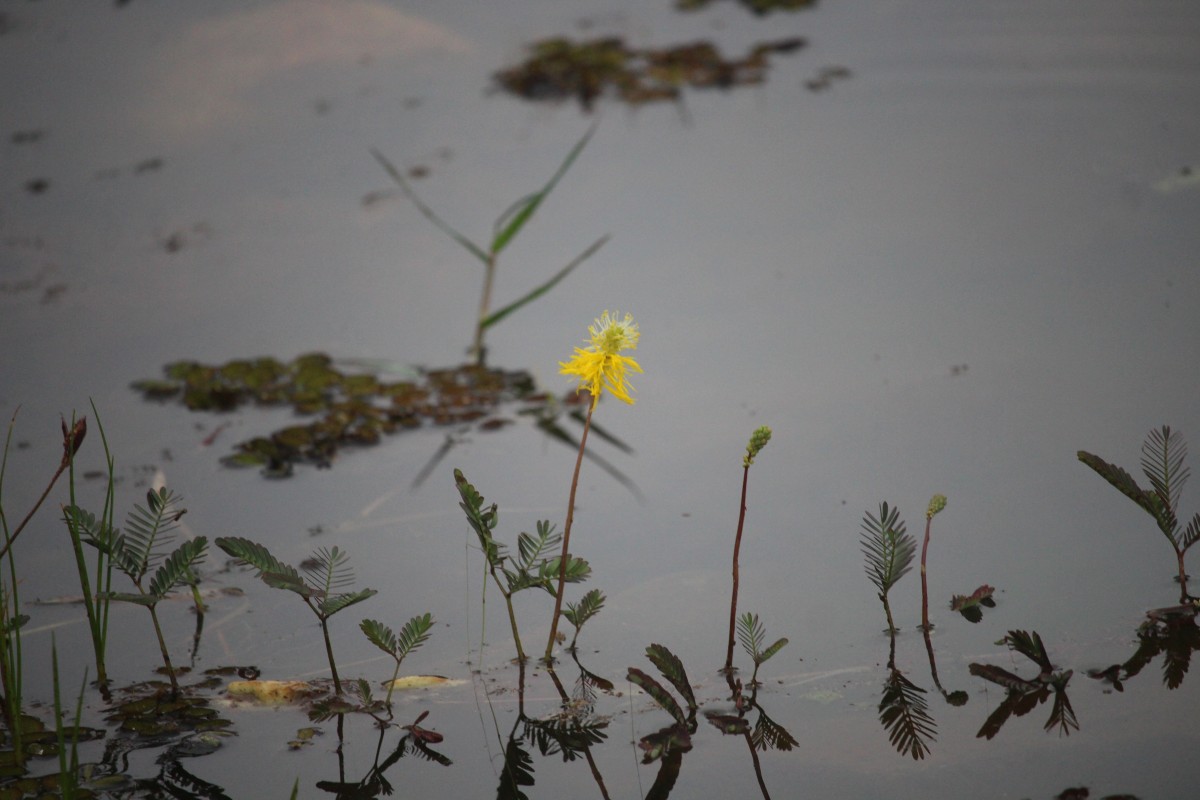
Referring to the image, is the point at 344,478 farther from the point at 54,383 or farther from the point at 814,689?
the point at 814,689

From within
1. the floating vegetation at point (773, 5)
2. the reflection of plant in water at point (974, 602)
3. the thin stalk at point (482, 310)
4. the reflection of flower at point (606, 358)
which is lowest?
the reflection of plant in water at point (974, 602)

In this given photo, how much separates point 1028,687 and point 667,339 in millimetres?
1713

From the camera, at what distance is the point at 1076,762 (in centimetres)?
173

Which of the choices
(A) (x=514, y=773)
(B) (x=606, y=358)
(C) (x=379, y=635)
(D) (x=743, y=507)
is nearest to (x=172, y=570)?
(C) (x=379, y=635)

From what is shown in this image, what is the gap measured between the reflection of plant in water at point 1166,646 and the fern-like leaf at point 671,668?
0.70 m

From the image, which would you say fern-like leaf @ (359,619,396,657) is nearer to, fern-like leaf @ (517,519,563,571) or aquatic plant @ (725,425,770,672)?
fern-like leaf @ (517,519,563,571)

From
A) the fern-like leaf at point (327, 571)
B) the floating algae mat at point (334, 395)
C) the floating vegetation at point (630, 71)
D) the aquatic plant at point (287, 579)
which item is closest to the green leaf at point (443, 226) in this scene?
the floating algae mat at point (334, 395)

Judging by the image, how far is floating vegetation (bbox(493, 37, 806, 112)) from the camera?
4.85 m

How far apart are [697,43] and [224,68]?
7.12 ft

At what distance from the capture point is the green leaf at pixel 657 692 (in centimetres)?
177

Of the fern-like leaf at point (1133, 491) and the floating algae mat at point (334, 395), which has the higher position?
the floating algae mat at point (334, 395)

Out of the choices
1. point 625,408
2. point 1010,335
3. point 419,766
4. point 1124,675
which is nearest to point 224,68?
point 625,408

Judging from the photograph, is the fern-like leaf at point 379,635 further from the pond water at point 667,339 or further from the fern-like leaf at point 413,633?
the pond water at point 667,339

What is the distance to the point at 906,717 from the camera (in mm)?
1861
